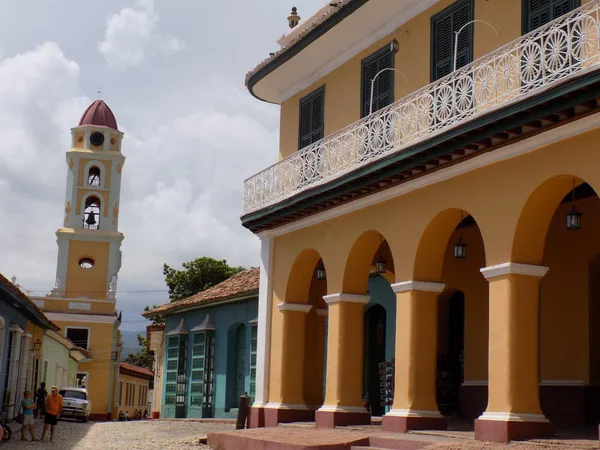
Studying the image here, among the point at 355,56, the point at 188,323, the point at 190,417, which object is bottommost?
the point at 190,417

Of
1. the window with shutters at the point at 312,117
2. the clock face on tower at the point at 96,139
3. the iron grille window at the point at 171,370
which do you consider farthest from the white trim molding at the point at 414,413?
the clock face on tower at the point at 96,139

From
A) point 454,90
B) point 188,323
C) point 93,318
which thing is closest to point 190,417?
point 188,323

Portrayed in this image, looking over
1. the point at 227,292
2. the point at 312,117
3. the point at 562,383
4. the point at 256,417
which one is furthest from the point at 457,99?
the point at 227,292

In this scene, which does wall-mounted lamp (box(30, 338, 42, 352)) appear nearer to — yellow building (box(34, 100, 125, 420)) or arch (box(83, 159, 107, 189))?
yellow building (box(34, 100, 125, 420))

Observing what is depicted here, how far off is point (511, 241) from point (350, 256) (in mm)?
4425

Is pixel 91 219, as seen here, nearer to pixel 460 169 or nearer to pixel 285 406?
pixel 285 406

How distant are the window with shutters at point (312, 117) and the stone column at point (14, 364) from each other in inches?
362

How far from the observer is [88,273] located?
173 ft

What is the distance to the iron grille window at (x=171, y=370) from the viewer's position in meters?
29.1

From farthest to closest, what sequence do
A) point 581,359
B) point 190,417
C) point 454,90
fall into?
point 190,417 → point 581,359 → point 454,90

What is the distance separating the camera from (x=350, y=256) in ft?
56.3

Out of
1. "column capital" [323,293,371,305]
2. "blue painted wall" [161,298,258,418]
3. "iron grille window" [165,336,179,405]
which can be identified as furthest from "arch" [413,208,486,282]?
"iron grille window" [165,336,179,405]

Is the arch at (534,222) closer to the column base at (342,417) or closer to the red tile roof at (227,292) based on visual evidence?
the column base at (342,417)

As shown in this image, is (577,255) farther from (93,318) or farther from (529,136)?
(93,318)
